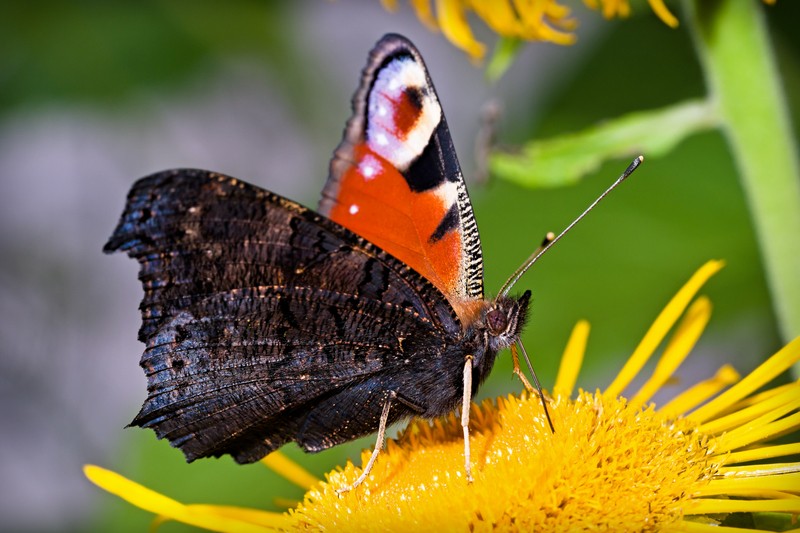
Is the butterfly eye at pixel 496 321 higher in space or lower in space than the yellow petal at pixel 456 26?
lower

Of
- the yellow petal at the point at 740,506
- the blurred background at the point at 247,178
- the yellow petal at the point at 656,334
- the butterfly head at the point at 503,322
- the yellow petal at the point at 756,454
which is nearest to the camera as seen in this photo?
the yellow petal at the point at 740,506

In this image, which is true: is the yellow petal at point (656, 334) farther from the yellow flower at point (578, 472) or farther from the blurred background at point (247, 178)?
the blurred background at point (247, 178)

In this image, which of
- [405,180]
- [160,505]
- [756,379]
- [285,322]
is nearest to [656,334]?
[756,379]

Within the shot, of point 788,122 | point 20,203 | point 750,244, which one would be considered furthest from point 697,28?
point 20,203

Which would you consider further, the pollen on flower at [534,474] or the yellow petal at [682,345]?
the yellow petal at [682,345]

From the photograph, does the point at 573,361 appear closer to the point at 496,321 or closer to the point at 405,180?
the point at 496,321

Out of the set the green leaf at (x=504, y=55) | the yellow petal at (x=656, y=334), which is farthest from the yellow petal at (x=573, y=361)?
the green leaf at (x=504, y=55)

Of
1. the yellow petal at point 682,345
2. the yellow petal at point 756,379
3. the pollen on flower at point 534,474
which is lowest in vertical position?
the pollen on flower at point 534,474
